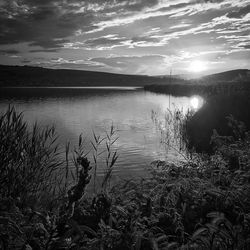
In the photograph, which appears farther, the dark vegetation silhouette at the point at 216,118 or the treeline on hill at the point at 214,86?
the treeline on hill at the point at 214,86

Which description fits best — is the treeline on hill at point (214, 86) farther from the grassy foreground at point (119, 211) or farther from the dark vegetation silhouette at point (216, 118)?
the grassy foreground at point (119, 211)

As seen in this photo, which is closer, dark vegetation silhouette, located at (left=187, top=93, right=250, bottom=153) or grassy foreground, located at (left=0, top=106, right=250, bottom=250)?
grassy foreground, located at (left=0, top=106, right=250, bottom=250)

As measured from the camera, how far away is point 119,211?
5109 mm

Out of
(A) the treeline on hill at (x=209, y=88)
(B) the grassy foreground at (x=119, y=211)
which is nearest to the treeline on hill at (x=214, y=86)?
(A) the treeline on hill at (x=209, y=88)

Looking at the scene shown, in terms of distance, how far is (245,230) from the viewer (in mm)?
4316

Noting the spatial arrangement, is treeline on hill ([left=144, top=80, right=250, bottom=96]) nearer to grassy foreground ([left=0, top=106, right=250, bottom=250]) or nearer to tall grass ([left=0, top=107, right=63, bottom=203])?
grassy foreground ([left=0, top=106, right=250, bottom=250])

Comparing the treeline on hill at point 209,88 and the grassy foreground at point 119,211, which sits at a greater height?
the treeline on hill at point 209,88

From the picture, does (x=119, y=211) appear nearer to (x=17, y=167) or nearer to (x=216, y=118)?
(x=17, y=167)

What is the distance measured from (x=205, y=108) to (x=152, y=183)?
14830 mm

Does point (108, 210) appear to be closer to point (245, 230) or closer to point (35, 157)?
point (245, 230)

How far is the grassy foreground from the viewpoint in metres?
3.02

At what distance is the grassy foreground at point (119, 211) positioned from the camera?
302 centimetres

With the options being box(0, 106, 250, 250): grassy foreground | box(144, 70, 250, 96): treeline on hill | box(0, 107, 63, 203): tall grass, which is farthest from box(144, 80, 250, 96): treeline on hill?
box(0, 107, 63, 203): tall grass

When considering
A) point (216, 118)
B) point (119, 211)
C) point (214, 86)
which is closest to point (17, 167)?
point (119, 211)
